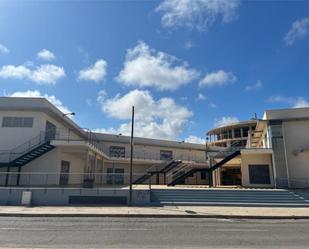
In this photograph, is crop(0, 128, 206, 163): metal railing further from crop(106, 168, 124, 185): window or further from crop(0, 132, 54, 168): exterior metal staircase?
crop(106, 168, 124, 185): window

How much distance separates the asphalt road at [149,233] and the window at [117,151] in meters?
24.6

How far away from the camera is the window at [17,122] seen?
23.7m

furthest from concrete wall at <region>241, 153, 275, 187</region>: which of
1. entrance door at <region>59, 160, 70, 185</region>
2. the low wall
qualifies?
entrance door at <region>59, 160, 70, 185</region>

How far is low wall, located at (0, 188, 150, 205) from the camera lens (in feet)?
56.7

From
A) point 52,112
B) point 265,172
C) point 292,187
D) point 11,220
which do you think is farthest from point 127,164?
point 11,220

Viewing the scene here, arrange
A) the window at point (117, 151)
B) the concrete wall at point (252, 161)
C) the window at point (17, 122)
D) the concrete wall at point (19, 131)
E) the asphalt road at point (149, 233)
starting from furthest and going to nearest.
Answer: the window at point (117, 151) < the concrete wall at point (252, 161) < the window at point (17, 122) < the concrete wall at point (19, 131) < the asphalt road at point (149, 233)

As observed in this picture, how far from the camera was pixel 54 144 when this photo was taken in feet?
75.0

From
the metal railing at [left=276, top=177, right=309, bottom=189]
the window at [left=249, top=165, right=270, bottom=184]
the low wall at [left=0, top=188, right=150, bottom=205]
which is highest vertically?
the window at [left=249, top=165, right=270, bottom=184]

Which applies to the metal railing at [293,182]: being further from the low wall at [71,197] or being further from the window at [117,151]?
the window at [117,151]

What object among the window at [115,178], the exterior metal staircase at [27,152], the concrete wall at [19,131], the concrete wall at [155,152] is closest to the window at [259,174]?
the window at [115,178]

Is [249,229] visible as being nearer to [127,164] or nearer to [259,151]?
[259,151]

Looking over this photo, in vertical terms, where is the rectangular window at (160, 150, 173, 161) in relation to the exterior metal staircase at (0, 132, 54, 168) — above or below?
above

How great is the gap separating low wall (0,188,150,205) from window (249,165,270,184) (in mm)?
12364

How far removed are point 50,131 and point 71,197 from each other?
9.41 m
